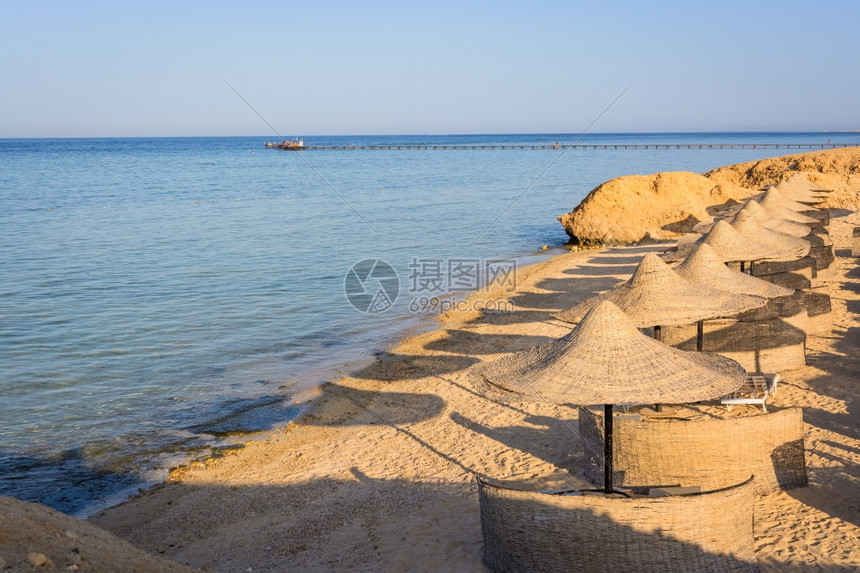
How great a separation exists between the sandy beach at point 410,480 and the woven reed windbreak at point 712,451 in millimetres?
307

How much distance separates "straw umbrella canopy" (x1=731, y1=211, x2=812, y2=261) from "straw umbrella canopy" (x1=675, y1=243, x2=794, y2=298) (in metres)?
2.43

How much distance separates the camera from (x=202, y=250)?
26.0 meters

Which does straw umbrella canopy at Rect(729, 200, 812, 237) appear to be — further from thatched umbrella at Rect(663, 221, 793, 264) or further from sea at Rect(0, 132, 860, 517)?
sea at Rect(0, 132, 860, 517)

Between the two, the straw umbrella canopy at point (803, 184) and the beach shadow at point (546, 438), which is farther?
the straw umbrella canopy at point (803, 184)

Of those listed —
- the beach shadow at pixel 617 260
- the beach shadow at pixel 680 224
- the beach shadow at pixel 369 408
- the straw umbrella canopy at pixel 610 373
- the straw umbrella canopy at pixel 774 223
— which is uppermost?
the straw umbrella canopy at pixel 774 223

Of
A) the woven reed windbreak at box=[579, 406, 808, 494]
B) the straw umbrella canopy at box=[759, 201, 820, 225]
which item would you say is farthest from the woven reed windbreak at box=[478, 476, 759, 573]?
the straw umbrella canopy at box=[759, 201, 820, 225]

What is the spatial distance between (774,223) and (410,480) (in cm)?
1026

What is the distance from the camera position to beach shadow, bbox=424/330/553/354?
12961mm

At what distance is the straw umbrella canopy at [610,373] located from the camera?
5605 mm

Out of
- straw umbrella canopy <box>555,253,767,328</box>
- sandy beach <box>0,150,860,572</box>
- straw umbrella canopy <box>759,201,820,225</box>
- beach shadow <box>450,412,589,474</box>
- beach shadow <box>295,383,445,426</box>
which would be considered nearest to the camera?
sandy beach <box>0,150,860,572</box>

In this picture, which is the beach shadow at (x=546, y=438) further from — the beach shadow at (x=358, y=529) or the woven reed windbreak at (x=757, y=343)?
the woven reed windbreak at (x=757, y=343)

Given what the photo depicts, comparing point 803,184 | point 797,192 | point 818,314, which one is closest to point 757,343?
point 818,314

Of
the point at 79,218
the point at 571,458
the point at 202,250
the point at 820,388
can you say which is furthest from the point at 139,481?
the point at 79,218

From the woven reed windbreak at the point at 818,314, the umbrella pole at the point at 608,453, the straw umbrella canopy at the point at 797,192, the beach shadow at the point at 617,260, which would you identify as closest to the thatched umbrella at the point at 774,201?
the straw umbrella canopy at the point at 797,192
